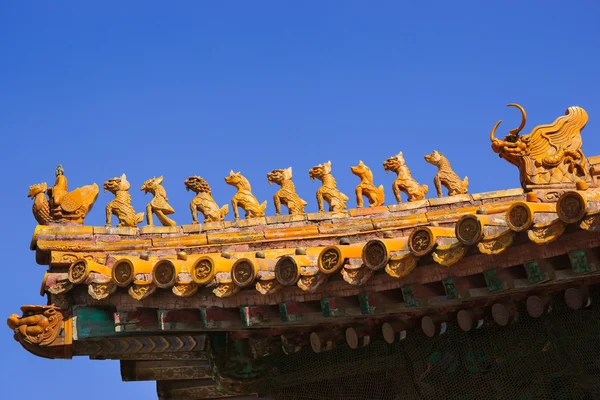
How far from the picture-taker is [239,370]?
932 cm

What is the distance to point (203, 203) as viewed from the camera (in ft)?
34.0

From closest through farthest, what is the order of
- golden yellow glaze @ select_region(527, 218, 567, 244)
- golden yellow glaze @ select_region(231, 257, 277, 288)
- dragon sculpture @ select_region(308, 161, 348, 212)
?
golden yellow glaze @ select_region(527, 218, 567, 244) < golden yellow glaze @ select_region(231, 257, 277, 288) < dragon sculpture @ select_region(308, 161, 348, 212)

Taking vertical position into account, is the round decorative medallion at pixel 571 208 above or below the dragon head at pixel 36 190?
below

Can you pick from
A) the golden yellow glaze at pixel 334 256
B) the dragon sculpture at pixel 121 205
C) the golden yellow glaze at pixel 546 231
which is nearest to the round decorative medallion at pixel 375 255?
the golden yellow glaze at pixel 334 256

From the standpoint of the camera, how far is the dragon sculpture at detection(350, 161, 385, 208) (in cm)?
1026

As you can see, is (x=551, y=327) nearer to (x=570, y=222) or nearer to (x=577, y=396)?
(x=577, y=396)

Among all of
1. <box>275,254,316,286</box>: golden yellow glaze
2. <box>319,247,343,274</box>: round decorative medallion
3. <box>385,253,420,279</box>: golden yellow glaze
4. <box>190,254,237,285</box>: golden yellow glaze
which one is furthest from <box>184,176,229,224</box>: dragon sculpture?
<box>385,253,420,279</box>: golden yellow glaze

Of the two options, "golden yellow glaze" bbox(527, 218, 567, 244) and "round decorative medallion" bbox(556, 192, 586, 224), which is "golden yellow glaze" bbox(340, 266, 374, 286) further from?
"round decorative medallion" bbox(556, 192, 586, 224)

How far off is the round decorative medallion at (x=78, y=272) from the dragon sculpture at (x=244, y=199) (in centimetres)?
200

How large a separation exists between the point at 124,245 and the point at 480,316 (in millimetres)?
3744

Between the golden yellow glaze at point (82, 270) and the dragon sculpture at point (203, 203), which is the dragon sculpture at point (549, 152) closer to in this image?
the dragon sculpture at point (203, 203)

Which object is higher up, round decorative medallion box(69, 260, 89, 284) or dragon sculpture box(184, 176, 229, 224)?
dragon sculpture box(184, 176, 229, 224)

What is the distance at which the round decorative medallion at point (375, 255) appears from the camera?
732cm

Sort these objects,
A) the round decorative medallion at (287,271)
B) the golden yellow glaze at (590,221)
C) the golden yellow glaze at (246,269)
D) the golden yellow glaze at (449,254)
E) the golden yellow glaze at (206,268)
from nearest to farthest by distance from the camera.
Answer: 1. the golden yellow glaze at (590,221)
2. the golden yellow glaze at (449,254)
3. the round decorative medallion at (287,271)
4. the golden yellow glaze at (246,269)
5. the golden yellow glaze at (206,268)
